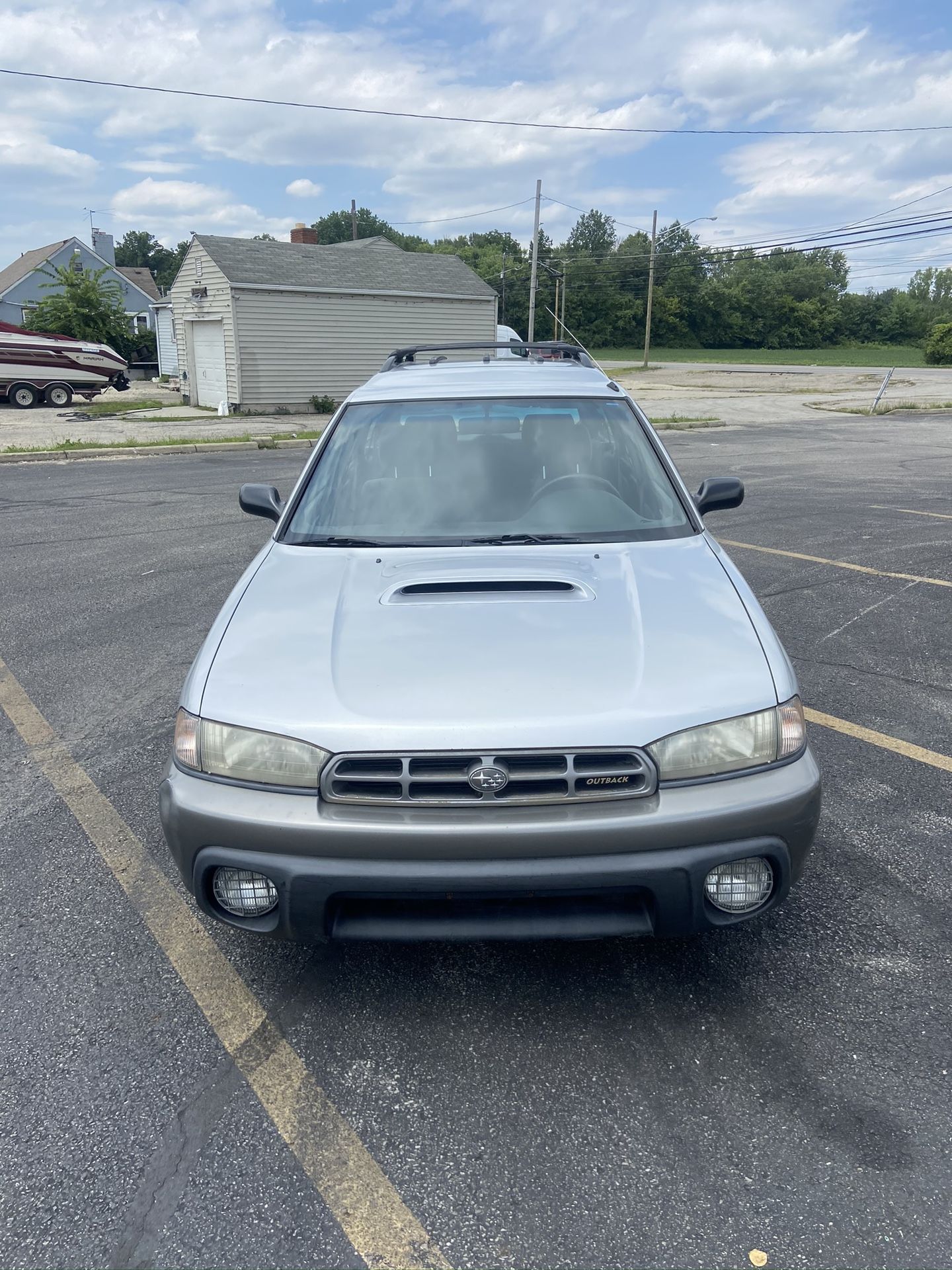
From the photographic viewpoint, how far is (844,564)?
7707 mm

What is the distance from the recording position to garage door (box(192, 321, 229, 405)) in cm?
2317

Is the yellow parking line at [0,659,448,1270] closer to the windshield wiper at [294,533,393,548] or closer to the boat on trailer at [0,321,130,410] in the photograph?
the windshield wiper at [294,533,393,548]

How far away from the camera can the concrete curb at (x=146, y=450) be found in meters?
15.2

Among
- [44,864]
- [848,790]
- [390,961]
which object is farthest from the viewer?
[848,790]

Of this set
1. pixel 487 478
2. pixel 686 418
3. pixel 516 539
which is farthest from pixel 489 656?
pixel 686 418

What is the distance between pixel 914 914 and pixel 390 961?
1.71 m

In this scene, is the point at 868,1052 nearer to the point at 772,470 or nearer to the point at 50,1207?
the point at 50,1207

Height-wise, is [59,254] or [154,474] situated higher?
[59,254]

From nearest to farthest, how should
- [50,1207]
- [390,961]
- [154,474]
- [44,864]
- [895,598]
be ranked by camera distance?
[50,1207]
[390,961]
[44,864]
[895,598]
[154,474]

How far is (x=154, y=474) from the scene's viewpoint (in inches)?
534

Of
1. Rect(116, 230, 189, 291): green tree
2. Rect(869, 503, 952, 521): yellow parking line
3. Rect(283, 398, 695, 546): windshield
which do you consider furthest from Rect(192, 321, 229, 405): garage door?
Rect(116, 230, 189, 291): green tree

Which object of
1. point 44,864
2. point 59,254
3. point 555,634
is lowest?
point 44,864

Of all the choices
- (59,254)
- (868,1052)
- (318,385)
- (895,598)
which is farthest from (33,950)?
(59,254)

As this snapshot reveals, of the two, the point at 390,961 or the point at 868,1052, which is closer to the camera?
the point at 868,1052
